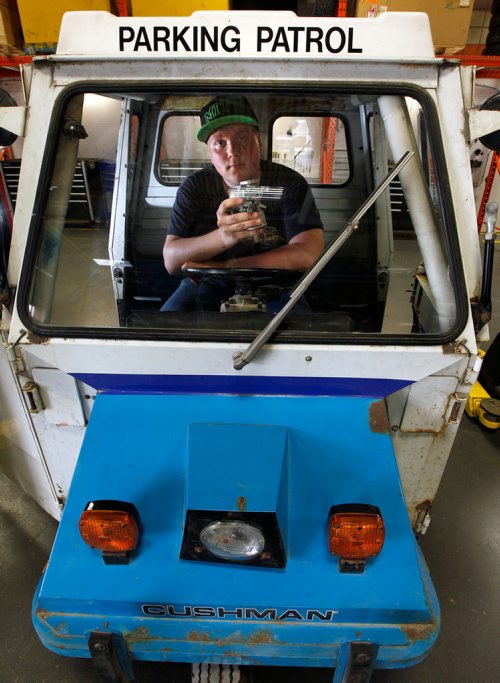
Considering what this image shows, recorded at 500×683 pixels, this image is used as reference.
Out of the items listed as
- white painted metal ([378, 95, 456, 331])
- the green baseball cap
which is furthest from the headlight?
the green baseball cap

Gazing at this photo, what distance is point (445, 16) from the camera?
4.55m

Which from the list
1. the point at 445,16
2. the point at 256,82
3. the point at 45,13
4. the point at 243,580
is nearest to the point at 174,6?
the point at 45,13

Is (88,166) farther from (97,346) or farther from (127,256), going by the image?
(97,346)

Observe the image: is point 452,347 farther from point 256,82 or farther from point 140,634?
point 140,634

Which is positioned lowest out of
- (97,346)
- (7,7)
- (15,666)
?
(15,666)

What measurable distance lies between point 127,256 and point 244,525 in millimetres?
1051

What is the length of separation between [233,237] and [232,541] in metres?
0.87

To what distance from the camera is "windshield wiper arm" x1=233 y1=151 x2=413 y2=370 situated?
110cm

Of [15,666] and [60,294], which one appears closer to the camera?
[60,294]

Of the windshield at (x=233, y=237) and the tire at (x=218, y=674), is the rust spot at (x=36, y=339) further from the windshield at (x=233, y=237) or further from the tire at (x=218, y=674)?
the tire at (x=218, y=674)

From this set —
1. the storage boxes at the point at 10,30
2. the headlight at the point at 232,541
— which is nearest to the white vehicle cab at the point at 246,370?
the headlight at the point at 232,541

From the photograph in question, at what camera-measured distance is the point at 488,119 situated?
1159 millimetres

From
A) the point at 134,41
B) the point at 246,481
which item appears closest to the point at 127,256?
the point at 134,41

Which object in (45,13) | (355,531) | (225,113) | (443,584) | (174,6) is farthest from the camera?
(45,13)
